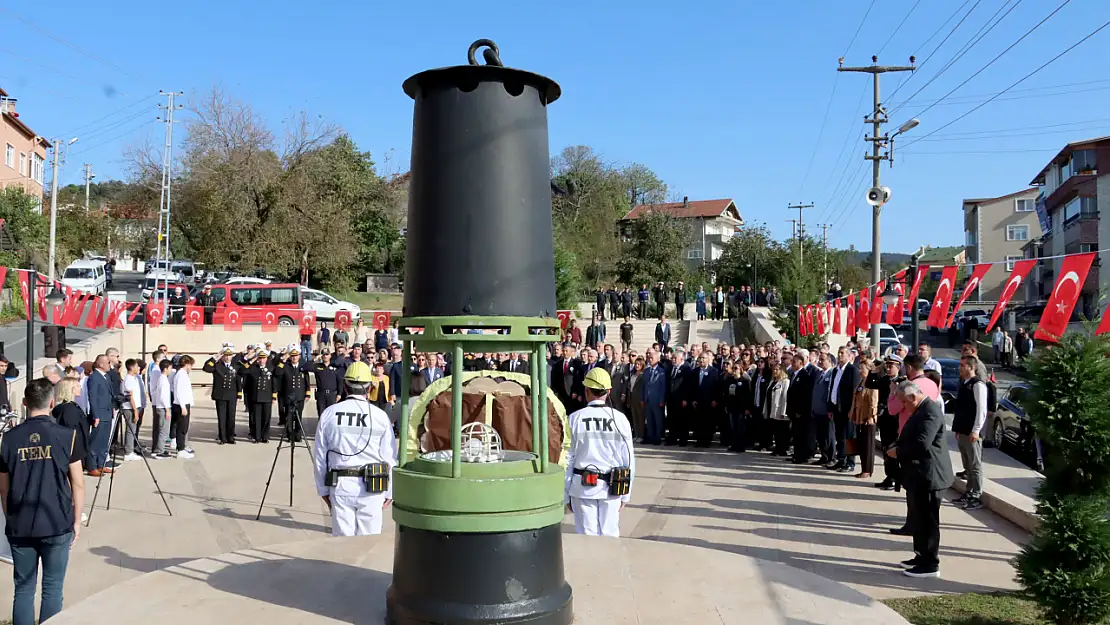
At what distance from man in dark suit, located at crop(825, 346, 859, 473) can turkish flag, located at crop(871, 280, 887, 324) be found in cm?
528

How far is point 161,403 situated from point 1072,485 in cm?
1433

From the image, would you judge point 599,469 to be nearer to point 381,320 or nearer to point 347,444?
point 347,444

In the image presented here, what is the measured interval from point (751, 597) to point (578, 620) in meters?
1.09

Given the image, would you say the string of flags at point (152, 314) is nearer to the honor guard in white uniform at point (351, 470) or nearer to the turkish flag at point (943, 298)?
the honor guard in white uniform at point (351, 470)

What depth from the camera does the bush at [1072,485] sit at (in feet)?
18.7

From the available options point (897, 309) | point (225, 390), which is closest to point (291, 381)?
point (225, 390)

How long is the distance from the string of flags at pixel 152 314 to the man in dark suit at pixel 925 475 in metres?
16.6

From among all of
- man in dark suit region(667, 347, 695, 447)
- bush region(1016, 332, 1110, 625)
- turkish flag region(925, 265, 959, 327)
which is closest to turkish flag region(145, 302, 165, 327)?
man in dark suit region(667, 347, 695, 447)

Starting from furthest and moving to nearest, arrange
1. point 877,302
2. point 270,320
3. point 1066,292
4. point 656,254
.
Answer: point 656,254, point 270,320, point 877,302, point 1066,292

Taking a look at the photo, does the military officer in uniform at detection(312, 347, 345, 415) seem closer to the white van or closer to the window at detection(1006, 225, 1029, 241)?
the white van

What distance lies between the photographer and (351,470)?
7.30 metres

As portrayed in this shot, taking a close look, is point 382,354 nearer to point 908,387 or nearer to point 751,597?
point 908,387

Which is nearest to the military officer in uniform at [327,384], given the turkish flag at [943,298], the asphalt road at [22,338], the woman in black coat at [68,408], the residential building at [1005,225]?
the woman in black coat at [68,408]

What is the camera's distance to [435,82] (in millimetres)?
4605
